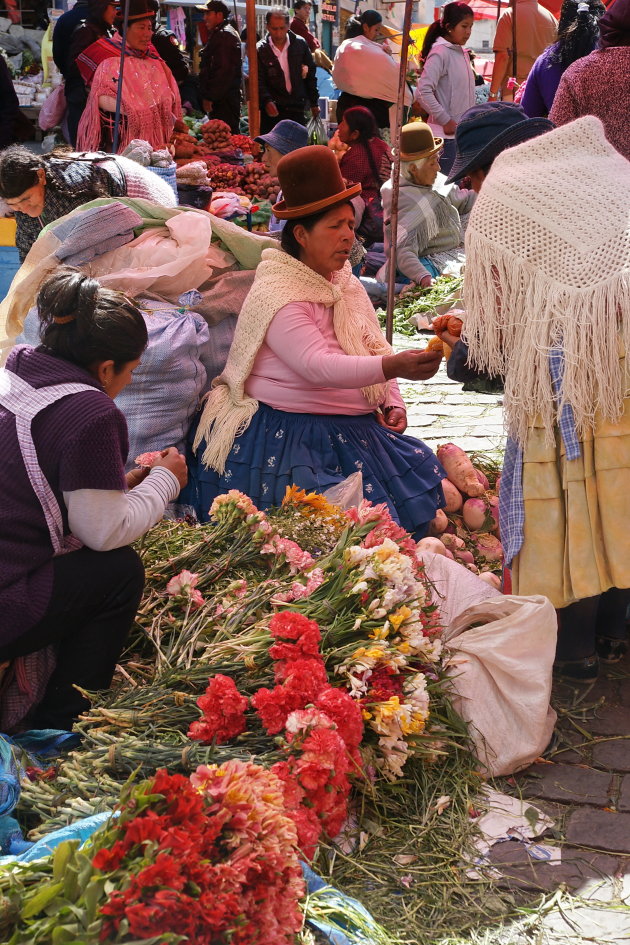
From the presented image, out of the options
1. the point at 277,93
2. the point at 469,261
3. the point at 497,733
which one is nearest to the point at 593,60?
the point at 469,261

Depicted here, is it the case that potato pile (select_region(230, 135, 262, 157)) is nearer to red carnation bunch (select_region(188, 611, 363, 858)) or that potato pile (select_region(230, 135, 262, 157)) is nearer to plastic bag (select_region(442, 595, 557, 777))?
plastic bag (select_region(442, 595, 557, 777))

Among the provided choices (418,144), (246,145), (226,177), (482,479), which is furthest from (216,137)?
(482,479)

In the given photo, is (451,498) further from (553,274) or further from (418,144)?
(418,144)

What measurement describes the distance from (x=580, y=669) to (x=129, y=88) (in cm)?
526

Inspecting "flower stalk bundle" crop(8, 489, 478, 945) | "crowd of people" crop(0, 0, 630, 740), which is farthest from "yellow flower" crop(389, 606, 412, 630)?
"crowd of people" crop(0, 0, 630, 740)

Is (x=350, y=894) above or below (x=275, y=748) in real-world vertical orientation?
below

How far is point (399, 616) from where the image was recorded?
227 cm

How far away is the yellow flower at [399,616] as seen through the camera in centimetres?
227

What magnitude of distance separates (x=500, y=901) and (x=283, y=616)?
2.35 feet

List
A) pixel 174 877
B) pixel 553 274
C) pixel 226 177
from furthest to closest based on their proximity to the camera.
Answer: pixel 226 177 < pixel 553 274 < pixel 174 877

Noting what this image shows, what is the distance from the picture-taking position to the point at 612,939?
1.91m

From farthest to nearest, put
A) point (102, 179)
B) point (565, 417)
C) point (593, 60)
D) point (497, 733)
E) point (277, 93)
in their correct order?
point (277, 93)
point (102, 179)
point (593, 60)
point (565, 417)
point (497, 733)

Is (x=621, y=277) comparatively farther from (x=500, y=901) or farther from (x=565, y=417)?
(x=500, y=901)

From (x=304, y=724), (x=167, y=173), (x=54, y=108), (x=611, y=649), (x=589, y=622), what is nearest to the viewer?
(x=304, y=724)
